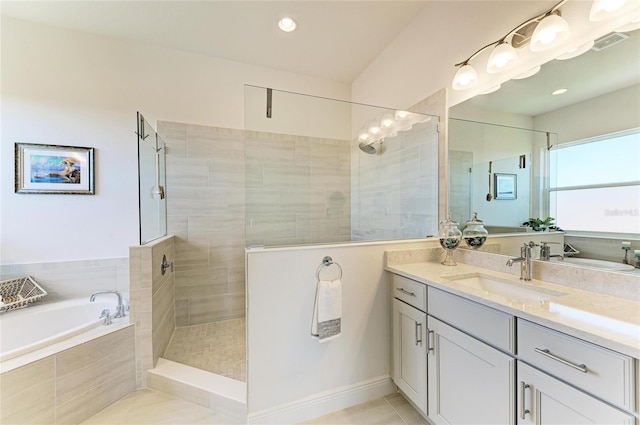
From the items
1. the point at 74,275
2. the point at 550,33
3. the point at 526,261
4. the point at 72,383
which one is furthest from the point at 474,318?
the point at 74,275

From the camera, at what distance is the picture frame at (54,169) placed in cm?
215

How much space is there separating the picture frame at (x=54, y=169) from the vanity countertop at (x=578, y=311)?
3046 mm

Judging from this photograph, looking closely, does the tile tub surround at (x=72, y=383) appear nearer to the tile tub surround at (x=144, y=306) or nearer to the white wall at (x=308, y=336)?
the tile tub surround at (x=144, y=306)

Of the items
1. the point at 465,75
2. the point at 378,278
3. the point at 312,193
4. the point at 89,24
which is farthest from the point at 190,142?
the point at 465,75

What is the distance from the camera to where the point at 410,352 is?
5.15 ft

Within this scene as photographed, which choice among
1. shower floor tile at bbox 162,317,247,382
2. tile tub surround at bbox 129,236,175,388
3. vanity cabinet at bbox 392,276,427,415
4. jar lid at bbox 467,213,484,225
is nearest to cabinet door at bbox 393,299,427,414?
vanity cabinet at bbox 392,276,427,415

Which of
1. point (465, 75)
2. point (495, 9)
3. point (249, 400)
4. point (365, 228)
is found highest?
point (495, 9)

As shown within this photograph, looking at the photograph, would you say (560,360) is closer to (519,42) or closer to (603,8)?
(603,8)

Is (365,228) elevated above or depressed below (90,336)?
above

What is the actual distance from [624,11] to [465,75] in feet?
2.30

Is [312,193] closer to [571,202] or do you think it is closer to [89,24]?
[571,202]

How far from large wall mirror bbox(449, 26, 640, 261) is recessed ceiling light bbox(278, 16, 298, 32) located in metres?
1.62

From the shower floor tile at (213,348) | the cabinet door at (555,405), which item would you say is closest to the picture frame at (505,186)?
the cabinet door at (555,405)

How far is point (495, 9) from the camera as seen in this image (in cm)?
156
